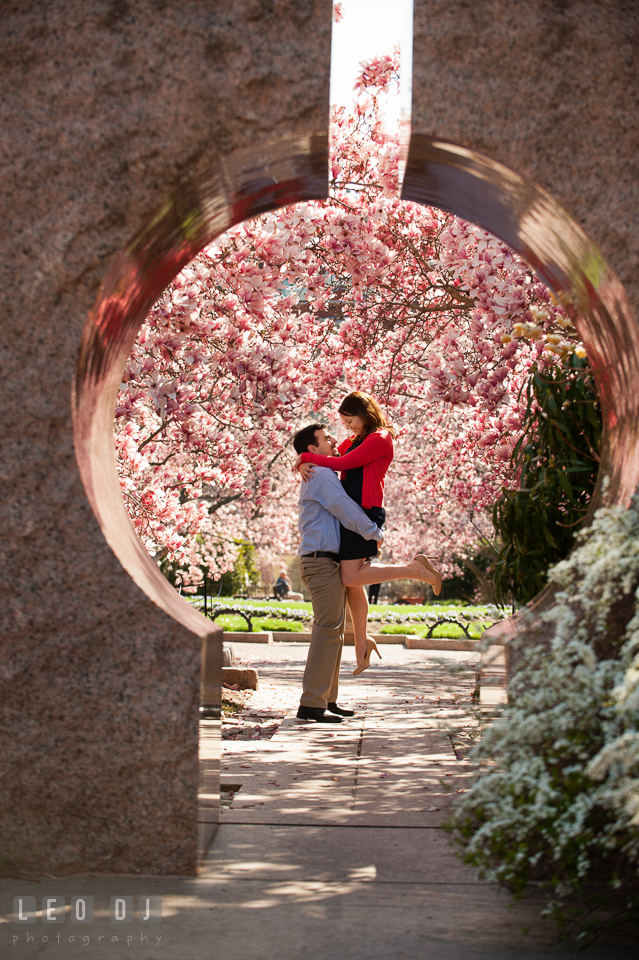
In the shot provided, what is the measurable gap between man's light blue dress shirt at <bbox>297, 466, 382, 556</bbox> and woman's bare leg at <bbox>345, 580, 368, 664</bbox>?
0.47 meters

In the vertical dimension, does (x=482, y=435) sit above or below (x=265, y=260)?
below

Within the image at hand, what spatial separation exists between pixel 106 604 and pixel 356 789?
2014mm

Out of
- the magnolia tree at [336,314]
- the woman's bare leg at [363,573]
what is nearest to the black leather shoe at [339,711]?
the woman's bare leg at [363,573]

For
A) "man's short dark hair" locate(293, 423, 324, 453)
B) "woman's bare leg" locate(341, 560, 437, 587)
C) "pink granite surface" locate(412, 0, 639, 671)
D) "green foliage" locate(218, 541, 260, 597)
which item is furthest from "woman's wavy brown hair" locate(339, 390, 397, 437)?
"green foliage" locate(218, 541, 260, 597)

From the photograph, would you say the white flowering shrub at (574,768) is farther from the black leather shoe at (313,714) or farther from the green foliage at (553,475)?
the black leather shoe at (313,714)

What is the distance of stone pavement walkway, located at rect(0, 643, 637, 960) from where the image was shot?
8.02ft

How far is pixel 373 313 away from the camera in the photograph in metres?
8.30

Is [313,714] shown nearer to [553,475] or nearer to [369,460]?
[369,460]

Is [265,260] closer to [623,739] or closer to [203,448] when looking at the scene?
[203,448]

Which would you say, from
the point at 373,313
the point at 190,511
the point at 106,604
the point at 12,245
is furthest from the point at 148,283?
the point at 190,511

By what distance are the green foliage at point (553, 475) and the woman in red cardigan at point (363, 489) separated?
1.84 m

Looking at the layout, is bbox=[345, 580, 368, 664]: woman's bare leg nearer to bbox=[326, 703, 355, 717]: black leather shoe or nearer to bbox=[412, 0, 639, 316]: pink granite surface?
bbox=[326, 703, 355, 717]: black leather shoe

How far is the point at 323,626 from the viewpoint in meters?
5.50

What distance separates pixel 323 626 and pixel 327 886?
8.63 ft
